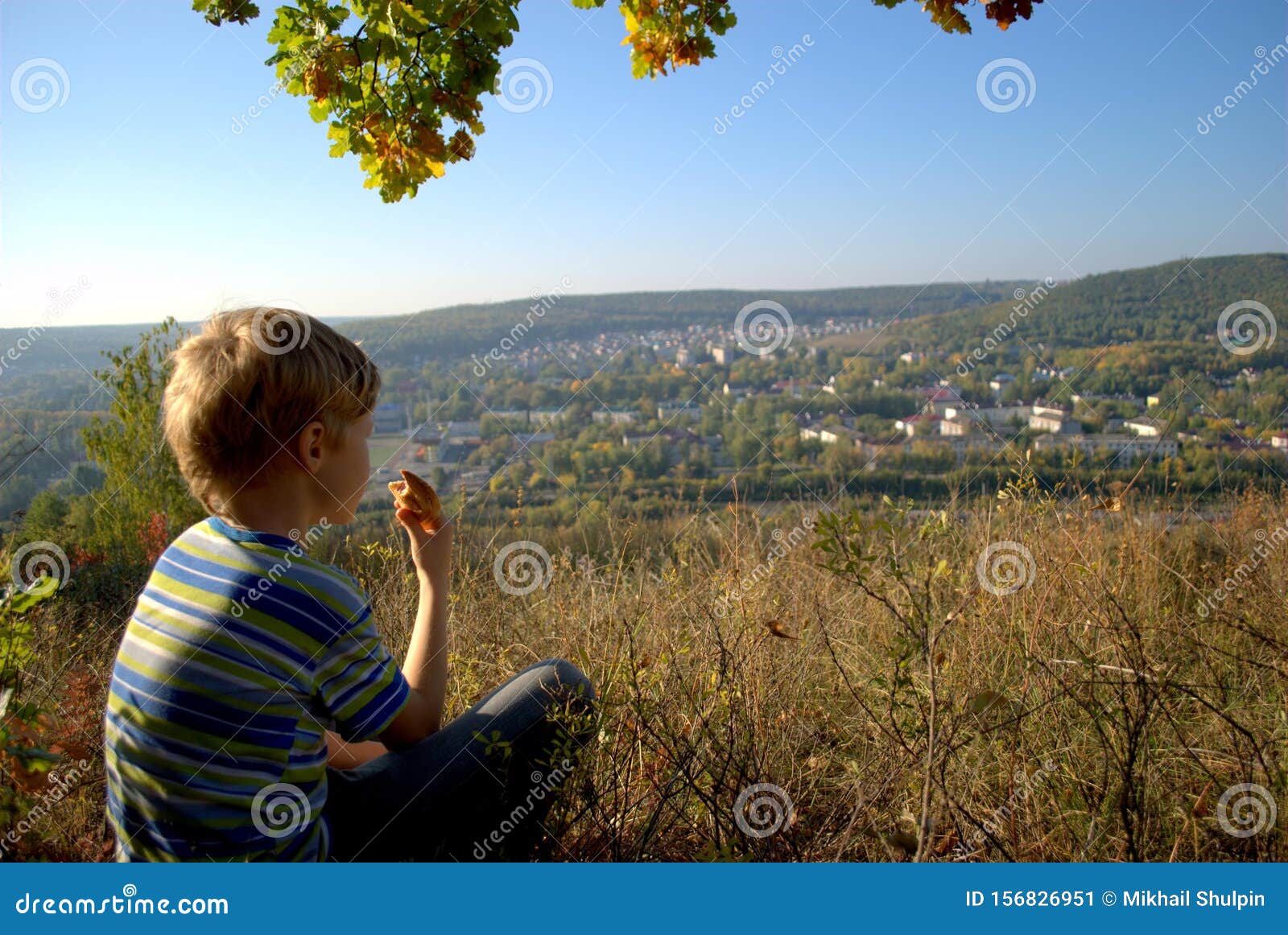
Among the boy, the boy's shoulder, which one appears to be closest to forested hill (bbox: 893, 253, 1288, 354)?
the boy

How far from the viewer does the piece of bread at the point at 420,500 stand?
74.4 inches

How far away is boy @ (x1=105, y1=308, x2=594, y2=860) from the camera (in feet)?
4.80

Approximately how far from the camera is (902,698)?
9.72ft

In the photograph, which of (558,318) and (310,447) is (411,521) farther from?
(558,318)

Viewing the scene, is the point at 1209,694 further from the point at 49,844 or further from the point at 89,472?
the point at 89,472

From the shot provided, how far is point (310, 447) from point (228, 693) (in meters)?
0.49

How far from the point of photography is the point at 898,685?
6.79 ft

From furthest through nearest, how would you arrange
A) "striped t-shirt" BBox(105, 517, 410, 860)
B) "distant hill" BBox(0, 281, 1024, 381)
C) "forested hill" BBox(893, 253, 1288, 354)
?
"forested hill" BBox(893, 253, 1288, 354) < "distant hill" BBox(0, 281, 1024, 381) < "striped t-shirt" BBox(105, 517, 410, 860)

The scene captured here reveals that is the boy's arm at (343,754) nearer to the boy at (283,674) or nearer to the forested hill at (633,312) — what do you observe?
the boy at (283,674)

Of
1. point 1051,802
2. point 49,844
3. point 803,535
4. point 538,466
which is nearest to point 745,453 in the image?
point 538,466

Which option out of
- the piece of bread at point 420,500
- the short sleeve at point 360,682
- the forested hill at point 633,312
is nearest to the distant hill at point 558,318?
the forested hill at point 633,312

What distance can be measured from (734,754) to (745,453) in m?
5.26

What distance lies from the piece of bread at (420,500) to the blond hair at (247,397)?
218 millimetres

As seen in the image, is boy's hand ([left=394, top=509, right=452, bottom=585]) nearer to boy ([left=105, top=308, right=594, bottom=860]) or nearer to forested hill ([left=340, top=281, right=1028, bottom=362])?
boy ([left=105, top=308, right=594, bottom=860])
